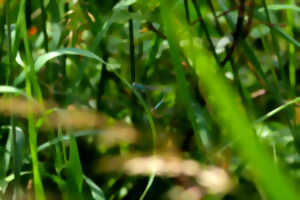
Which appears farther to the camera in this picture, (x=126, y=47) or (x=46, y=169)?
(x=126, y=47)

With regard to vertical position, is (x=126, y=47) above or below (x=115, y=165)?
above

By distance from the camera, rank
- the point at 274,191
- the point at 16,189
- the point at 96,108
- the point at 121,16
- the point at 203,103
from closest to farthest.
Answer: the point at 274,191 → the point at 16,189 → the point at 121,16 → the point at 203,103 → the point at 96,108

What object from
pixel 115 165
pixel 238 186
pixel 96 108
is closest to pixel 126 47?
pixel 96 108

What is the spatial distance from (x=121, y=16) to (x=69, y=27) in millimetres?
133

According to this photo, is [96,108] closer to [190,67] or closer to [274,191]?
[190,67]

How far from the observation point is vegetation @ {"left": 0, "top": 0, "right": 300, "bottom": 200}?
63 centimetres

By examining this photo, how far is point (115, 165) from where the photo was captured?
90 cm

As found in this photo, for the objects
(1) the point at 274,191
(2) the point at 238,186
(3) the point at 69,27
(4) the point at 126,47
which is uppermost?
(1) the point at 274,191

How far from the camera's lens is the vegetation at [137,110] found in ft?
2.07

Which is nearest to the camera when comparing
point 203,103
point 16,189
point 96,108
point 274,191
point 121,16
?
point 274,191

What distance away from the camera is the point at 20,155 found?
2.04 feet

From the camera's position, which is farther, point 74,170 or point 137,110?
point 137,110

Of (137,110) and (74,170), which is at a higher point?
(74,170)

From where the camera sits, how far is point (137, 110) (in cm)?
94
